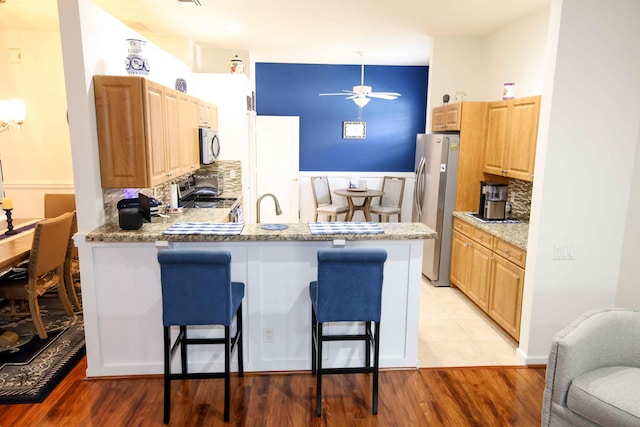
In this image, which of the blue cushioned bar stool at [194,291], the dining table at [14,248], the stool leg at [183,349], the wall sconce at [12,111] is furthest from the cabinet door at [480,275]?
the wall sconce at [12,111]

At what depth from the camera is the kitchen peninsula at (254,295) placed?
2.83 m

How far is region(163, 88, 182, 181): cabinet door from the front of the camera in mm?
3398

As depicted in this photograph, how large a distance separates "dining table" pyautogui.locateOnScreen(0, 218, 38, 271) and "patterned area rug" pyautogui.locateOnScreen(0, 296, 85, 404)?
68 centimetres

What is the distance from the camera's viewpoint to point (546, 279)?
313 centimetres

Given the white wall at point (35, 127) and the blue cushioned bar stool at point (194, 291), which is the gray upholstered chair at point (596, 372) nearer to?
the blue cushioned bar stool at point (194, 291)

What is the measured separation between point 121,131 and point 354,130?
523cm

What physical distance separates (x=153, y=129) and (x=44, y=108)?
3491mm

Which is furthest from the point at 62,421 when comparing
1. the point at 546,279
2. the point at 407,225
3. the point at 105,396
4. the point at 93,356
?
the point at 546,279

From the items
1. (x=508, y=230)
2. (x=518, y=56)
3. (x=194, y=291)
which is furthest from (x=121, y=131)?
(x=518, y=56)

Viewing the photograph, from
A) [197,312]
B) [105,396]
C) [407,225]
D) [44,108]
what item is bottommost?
[105,396]

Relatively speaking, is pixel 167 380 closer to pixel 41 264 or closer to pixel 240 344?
pixel 240 344

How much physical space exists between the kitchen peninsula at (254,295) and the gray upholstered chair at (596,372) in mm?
1001

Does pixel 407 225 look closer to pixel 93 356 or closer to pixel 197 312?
pixel 197 312

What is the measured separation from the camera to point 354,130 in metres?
7.64
